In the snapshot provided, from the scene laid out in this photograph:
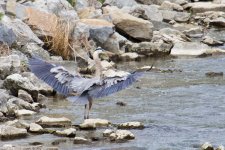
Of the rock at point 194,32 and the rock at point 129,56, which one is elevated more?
the rock at point 194,32

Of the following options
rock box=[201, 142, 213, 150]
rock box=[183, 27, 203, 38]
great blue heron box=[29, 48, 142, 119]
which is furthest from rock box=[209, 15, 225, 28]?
rock box=[201, 142, 213, 150]

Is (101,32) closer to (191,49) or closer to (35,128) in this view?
(191,49)

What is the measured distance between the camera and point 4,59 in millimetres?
11266

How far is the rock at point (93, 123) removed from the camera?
8594 millimetres

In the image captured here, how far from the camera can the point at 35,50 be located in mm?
13375

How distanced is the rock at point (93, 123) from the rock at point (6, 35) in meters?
4.36

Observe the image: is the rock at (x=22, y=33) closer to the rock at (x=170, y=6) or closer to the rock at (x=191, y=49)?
the rock at (x=191, y=49)

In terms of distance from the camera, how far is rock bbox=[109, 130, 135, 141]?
8023mm

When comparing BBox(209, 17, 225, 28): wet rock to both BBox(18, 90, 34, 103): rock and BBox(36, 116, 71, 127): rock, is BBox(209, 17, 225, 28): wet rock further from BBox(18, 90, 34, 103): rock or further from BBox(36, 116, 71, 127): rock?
BBox(36, 116, 71, 127): rock

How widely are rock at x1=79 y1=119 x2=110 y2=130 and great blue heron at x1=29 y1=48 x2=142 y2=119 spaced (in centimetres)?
24

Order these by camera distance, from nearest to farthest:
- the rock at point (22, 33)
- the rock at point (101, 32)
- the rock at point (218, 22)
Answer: the rock at point (22, 33) < the rock at point (101, 32) < the rock at point (218, 22)

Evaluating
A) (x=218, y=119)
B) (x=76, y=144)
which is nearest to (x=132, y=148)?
(x=76, y=144)

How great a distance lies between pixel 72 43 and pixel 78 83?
5.23 metres

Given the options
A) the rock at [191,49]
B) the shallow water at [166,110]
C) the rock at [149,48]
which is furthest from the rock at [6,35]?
the rock at [191,49]
